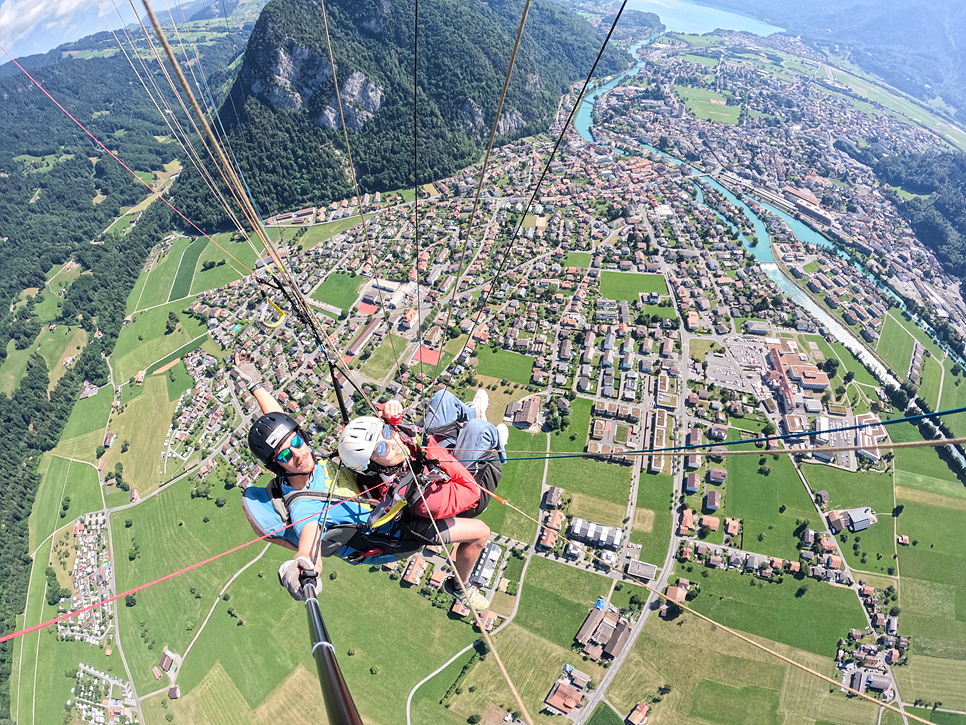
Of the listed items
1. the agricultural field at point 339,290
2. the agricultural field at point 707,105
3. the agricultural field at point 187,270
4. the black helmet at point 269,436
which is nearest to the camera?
the black helmet at point 269,436

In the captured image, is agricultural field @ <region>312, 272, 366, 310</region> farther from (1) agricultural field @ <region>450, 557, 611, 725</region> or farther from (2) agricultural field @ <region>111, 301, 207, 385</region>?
(1) agricultural field @ <region>450, 557, 611, 725</region>

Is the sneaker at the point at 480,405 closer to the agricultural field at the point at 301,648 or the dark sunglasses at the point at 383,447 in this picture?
the dark sunglasses at the point at 383,447

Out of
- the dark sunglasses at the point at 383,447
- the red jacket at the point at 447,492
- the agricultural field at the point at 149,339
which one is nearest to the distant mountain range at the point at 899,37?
the red jacket at the point at 447,492

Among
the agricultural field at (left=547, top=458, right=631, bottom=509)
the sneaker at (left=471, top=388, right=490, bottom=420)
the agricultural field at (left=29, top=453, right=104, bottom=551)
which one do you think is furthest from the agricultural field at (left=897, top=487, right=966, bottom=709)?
the agricultural field at (left=29, top=453, right=104, bottom=551)

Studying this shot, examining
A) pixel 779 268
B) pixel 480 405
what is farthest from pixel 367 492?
pixel 779 268

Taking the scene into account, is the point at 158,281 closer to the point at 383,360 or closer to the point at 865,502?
the point at 383,360

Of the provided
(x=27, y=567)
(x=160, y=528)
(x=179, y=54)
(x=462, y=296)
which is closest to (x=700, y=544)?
(x=462, y=296)
